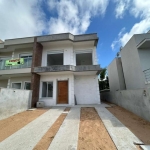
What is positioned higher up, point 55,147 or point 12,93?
point 12,93

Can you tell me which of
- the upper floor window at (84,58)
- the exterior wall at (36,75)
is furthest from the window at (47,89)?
the upper floor window at (84,58)

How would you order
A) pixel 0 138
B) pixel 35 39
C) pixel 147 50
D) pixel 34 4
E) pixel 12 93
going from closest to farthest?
1. pixel 0 138
2. pixel 12 93
3. pixel 34 4
4. pixel 147 50
5. pixel 35 39

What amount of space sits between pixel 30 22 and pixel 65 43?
4.16 metres

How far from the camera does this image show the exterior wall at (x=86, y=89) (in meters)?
10.1

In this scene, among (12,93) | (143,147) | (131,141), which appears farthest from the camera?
(12,93)

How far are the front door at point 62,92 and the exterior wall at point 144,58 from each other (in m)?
7.88

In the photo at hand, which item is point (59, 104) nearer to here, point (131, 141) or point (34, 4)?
point (131, 141)

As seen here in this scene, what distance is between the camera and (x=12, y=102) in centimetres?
639

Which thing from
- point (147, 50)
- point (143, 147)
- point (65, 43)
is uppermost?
point (65, 43)

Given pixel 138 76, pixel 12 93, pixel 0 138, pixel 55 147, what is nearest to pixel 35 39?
pixel 12 93

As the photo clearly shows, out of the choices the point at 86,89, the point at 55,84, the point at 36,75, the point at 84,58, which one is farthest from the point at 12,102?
the point at 84,58

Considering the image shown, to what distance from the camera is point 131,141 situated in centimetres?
288

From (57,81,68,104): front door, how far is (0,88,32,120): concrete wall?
10.8ft

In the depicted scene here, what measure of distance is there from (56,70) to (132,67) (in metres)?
8.08
